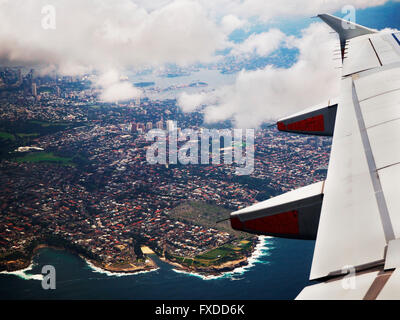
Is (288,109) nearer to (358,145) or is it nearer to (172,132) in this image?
(172,132)

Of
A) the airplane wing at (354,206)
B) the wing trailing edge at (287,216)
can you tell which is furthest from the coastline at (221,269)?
the wing trailing edge at (287,216)

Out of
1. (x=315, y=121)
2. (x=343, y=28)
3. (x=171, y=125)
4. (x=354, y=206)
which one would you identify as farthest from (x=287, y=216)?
(x=171, y=125)

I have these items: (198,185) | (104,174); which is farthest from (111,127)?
(198,185)

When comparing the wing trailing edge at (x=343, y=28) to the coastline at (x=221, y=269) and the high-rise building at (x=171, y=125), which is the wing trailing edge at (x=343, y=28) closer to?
the coastline at (x=221, y=269)

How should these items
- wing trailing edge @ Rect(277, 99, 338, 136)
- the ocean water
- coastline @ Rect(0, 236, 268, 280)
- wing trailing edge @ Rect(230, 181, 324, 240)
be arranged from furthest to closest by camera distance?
coastline @ Rect(0, 236, 268, 280)
the ocean water
wing trailing edge @ Rect(277, 99, 338, 136)
wing trailing edge @ Rect(230, 181, 324, 240)

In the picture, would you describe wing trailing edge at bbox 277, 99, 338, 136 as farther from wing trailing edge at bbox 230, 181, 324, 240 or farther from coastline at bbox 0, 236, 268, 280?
coastline at bbox 0, 236, 268, 280

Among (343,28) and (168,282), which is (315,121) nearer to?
(343,28)

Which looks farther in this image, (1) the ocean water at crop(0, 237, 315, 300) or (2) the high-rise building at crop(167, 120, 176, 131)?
Answer: (2) the high-rise building at crop(167, 120, 176, 131)

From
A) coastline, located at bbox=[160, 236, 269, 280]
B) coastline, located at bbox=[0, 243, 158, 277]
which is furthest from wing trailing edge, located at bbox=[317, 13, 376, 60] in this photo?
coastline, located at bbox=[0, 243, 158, 277]
